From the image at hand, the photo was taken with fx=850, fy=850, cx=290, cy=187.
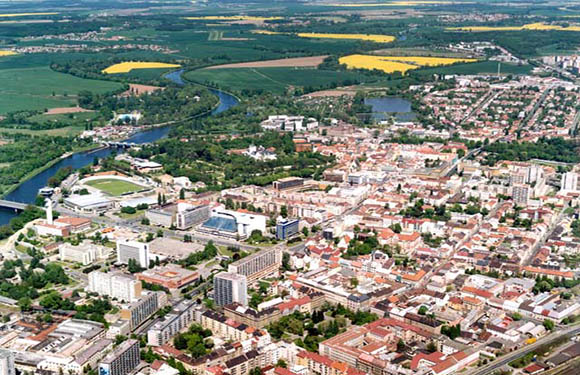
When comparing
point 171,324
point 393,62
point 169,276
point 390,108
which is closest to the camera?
point 171,324

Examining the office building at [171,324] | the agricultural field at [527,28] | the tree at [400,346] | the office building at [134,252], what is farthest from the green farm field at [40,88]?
the agricultural field at [527,28]

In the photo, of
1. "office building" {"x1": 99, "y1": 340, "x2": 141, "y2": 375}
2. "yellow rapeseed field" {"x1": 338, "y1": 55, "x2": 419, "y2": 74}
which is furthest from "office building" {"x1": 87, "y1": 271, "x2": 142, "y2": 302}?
"yellow rapeseed field" {"x1": 338, "y1": 55, "x2": 419, "y2": 74}

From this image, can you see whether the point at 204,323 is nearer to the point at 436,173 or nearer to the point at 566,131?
the point at 436,173

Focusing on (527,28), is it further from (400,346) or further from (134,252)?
(400,346)

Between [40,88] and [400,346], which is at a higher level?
[400,346]

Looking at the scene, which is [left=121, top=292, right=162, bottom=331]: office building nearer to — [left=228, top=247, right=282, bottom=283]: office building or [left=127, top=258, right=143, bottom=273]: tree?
[left=228, top=247, right=282, bottom=283]: office building

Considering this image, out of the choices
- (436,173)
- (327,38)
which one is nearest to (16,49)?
(327,38)

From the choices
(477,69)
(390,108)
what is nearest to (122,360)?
(390,108)
